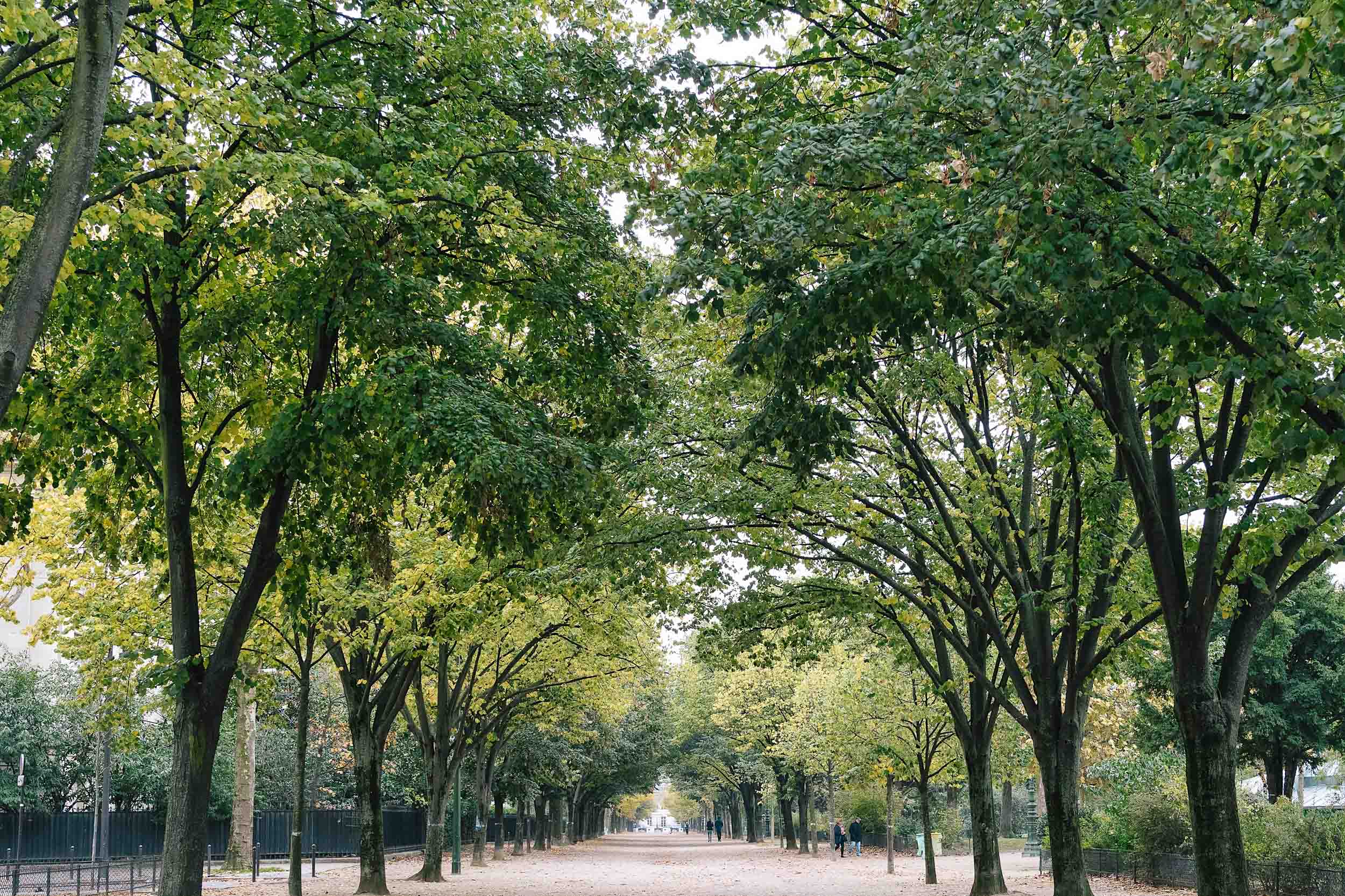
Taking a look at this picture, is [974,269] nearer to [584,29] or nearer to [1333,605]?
[584,29]

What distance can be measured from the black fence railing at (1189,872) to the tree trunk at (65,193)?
13.0m

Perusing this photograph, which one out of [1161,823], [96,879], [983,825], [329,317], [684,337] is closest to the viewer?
[329,317]

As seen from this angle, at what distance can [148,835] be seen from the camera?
36.9 meters

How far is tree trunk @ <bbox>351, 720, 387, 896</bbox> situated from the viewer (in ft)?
69.4

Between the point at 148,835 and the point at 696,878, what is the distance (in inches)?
750

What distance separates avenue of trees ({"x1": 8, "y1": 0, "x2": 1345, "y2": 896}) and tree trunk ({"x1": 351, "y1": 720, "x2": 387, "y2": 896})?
101mm

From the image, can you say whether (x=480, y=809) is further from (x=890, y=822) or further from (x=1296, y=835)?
(x=1296, y=835)

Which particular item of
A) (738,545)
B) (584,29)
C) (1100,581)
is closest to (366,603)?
(738,545)

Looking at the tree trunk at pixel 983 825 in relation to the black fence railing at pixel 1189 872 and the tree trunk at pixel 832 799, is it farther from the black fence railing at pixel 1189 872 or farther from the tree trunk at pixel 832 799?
the tree trunk at pixel 832 799

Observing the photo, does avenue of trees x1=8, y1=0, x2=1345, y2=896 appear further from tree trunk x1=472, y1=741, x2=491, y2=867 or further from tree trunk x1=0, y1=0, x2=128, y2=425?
tree trunk x1=472, y1=741, x2=491, y2=867

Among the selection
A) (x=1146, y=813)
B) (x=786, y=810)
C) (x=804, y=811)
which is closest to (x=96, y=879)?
(x=1146, y=813)

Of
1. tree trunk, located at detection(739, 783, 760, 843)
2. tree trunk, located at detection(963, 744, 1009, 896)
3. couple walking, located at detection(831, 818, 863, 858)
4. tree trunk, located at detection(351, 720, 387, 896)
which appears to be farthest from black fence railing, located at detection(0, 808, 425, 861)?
tree trunk, located at detection(739, 783, 760, 843)

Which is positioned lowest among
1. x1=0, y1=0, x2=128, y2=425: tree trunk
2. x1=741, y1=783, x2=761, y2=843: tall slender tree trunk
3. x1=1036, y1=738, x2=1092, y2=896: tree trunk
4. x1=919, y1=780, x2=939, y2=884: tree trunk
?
x1=741, y1=783, x2=761, y2=843: tall slender tree trunk

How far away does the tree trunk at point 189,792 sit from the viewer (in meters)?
10.1
